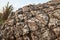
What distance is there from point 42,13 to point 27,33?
2.18 ft

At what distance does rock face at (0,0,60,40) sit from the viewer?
209 inches

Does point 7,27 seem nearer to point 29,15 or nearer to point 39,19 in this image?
point 29,15

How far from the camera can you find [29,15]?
6211mm

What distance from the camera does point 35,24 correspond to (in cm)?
574

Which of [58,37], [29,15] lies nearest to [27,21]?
[29,15]

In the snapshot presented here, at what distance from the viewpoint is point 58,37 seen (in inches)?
202

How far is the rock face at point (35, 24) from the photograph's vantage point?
17.5ft

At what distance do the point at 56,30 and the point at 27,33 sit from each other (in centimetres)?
91

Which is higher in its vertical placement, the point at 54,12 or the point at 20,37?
the point at 54,12

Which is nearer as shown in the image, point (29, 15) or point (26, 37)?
point (26, 37)

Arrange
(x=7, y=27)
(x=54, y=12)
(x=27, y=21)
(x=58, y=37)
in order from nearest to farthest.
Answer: (x=58, y=37)
(x=54, y=12)
(x=27, y=21)
(x=7, y=27)

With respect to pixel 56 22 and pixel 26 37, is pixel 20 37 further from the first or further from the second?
pixel 56 22

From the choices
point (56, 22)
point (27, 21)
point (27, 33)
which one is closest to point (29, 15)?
point (27, 21)

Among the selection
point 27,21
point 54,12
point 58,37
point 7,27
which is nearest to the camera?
point 58,37
